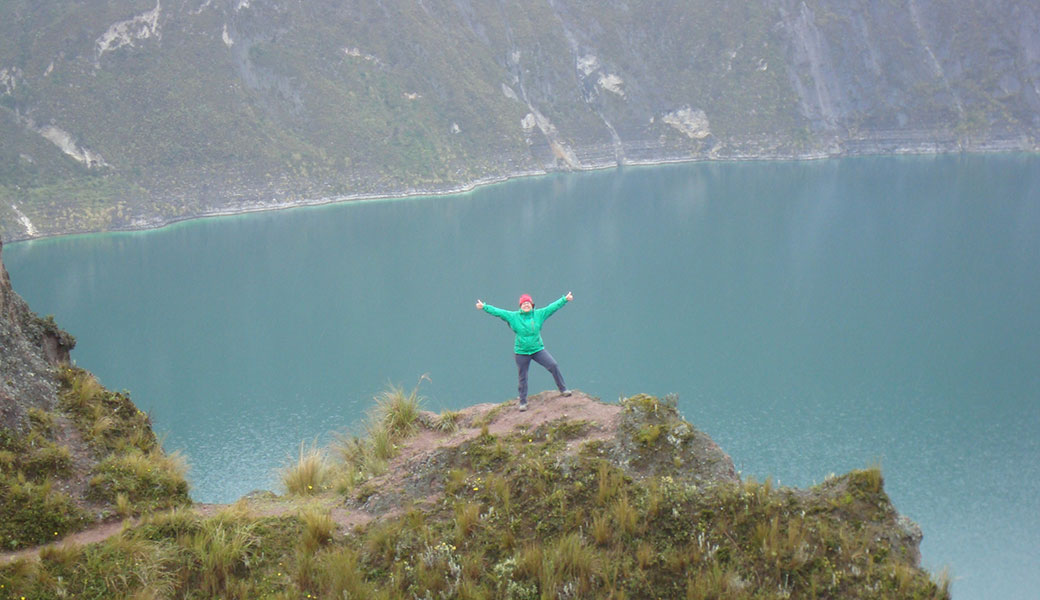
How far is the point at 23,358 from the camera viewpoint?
9203 millimetres

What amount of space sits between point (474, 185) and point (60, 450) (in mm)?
99274

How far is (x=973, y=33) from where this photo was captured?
456 ft

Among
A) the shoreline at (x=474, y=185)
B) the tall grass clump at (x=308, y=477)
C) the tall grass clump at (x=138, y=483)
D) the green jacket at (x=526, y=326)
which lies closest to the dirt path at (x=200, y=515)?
the tall grass clump at (x=138, y=483)

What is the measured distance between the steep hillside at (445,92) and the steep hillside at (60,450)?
75645mm

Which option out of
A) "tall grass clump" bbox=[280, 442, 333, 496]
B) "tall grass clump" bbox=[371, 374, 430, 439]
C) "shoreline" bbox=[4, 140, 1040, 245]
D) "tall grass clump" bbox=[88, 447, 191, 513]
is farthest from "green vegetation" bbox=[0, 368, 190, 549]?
"shoreline" bbox=[4, 140, 1040, 245]

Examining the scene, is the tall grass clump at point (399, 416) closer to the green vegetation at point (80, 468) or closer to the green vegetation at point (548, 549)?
the green vegetation at point (80, 468)

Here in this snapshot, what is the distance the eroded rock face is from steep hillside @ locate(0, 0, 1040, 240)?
74.5 meters

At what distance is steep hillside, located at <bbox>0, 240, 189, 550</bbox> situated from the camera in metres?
7.39

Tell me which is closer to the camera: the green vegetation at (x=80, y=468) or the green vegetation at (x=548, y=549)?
the green vegetation at (x=548, y=549)

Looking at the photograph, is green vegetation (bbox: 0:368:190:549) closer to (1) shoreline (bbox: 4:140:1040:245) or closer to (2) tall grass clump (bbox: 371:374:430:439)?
(2) tall grass clump (bbox: 371:374:430:439)

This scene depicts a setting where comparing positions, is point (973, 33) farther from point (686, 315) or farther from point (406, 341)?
point (406, 341)

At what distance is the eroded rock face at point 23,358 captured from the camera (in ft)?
27.2

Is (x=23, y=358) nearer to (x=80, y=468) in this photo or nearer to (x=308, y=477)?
(x=80, y=468)

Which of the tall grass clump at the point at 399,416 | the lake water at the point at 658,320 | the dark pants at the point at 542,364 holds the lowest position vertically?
the tall grass clump at the point at 399,416
